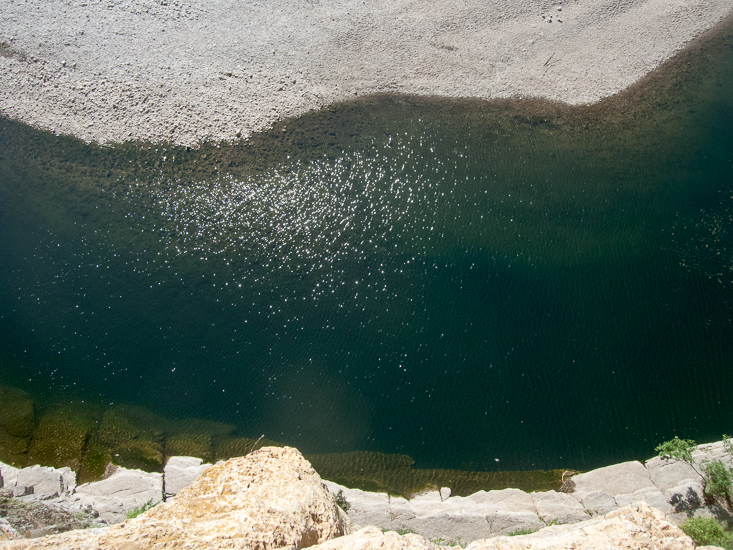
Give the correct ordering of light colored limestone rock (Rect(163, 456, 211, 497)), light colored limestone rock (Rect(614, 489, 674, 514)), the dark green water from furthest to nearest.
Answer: the dark green water, light colored limestone rock (Rect(163, 456, 211, 497)), light colored limestone rock (Rect(614, 489, 674, 514))

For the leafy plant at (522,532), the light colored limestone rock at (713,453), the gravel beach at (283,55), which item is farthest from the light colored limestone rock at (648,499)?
the gravel beach at (283,55)

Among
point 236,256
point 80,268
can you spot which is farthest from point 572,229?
point 80,268

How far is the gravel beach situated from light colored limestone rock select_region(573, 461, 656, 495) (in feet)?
51.5

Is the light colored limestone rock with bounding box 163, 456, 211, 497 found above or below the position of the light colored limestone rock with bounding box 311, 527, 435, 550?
above

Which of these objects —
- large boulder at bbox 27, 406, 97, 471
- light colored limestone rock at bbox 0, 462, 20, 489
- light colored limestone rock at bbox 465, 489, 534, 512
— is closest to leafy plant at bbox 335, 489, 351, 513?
light colored limestone rock at bbox 465, 489, 534, 512

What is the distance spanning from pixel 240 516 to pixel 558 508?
31.4 feet

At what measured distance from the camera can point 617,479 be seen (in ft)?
44.7

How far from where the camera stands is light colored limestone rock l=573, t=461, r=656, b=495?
13.3 meters

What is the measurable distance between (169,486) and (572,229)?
56.2 feet

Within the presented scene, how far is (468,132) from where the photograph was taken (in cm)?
2017

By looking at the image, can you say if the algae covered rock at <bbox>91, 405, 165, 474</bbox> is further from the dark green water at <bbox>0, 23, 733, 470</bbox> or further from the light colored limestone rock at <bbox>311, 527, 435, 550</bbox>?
the light colored limestone rock at <bbox>311, 527, 435, 550</bbox>

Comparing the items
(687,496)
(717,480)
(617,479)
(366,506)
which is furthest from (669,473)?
(366,506)

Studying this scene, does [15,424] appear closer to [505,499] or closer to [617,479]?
[505,499]

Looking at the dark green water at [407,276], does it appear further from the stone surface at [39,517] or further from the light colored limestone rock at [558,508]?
the stone surface at [39,517]
